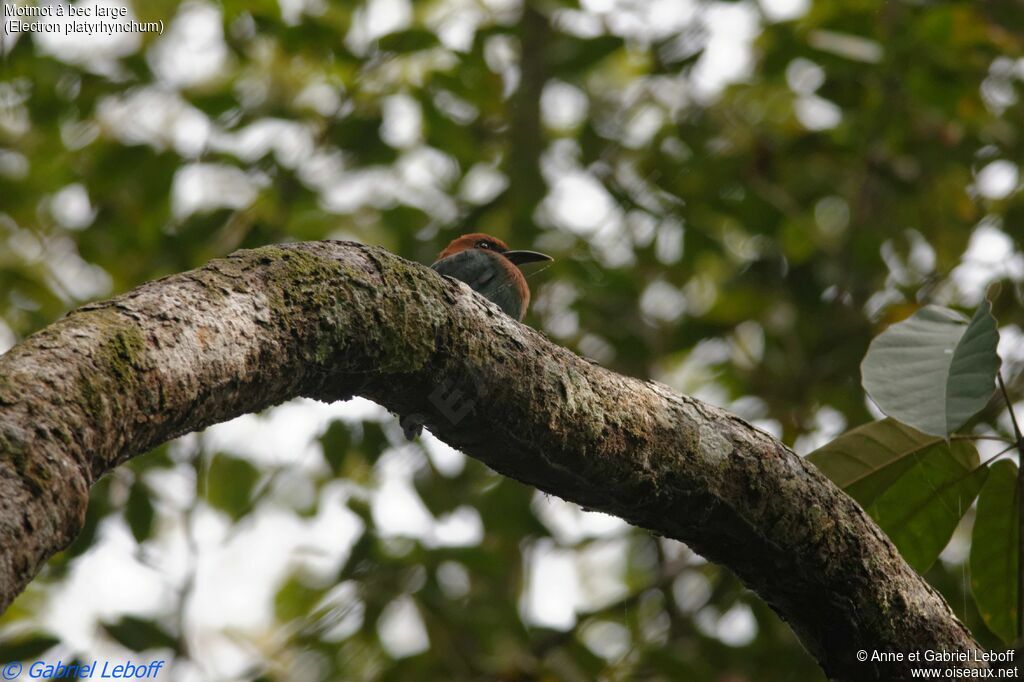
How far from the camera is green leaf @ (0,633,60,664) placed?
3.02m

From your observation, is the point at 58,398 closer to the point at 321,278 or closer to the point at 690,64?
the point at 321,278

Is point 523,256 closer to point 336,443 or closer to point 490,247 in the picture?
point 490,247

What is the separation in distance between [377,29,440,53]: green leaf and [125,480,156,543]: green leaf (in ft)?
6.78

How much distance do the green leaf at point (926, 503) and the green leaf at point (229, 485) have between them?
2.79 meters

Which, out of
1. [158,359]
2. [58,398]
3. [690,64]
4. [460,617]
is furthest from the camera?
[690,64]

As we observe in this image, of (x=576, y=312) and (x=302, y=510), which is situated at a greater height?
(x=576, y=312)

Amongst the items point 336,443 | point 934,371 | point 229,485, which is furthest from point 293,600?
point 934,371

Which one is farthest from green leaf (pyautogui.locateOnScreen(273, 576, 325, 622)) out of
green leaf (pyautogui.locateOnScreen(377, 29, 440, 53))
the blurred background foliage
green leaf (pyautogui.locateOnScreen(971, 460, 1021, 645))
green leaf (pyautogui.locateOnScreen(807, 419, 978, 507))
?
green leaf (pyautogui.locateOnScreen(971, 460, 1021, 645))

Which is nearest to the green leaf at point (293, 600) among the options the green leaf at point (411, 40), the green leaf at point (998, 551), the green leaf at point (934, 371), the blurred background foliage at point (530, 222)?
the blurred background foliage at point (530, 222)

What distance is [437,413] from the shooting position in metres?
1.74

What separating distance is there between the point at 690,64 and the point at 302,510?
2769 millimetres

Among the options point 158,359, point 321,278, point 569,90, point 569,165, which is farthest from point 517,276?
point 158,359

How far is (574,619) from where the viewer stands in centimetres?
409

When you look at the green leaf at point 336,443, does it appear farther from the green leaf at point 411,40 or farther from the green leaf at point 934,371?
the green leaf at point 934,371
